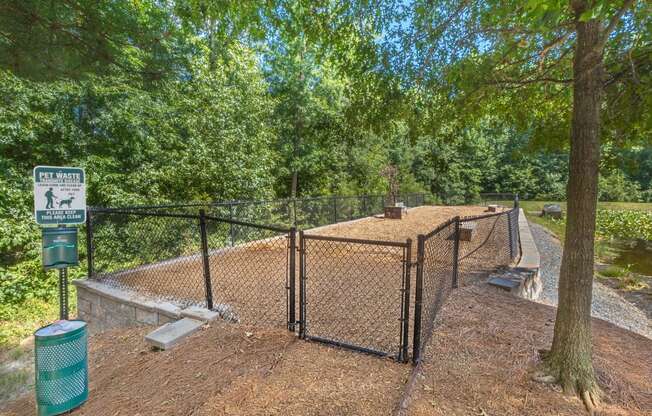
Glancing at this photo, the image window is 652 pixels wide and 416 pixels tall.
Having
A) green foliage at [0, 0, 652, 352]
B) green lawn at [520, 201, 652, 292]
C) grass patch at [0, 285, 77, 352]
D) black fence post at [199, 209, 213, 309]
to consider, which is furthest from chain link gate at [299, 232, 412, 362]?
green lawn at [520, 201, 652, 292]

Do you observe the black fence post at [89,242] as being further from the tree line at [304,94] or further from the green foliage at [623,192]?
the green foliage at [623,192]

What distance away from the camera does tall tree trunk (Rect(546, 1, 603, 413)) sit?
7.22 feet

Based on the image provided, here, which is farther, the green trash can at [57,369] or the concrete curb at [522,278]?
the concrete curb at [522,278]

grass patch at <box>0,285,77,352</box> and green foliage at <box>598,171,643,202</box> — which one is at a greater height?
green foliage at <box>598,171,643,202</box>

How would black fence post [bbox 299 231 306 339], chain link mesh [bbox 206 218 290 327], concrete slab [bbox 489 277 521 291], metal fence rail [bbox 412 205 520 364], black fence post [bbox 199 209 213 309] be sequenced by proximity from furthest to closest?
concrete slab [bbox 489 277 521 291]
chain link mesh [bbox 206 218 290 327]
black fence post [bbox 199 209 213 309]
black fence post [bbox 299 231 306 339]
metal fence rail [bbox 412 205 520 364]

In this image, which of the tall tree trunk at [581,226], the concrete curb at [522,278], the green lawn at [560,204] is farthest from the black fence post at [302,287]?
the green lawn at [560,204]

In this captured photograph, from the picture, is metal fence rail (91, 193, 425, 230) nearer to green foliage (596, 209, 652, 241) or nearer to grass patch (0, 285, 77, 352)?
grass patch (0, 285, 77, 352)

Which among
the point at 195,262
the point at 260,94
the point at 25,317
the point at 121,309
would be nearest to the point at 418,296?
the point at 121,309

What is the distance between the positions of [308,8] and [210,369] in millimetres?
3639

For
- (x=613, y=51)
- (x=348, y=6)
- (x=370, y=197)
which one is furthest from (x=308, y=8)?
(x=370, y=197)

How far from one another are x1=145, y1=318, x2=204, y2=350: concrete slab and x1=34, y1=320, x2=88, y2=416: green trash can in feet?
2.29

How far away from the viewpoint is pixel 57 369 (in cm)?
218

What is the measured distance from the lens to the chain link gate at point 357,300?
268 centimetres

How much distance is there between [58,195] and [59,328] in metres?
0.97
